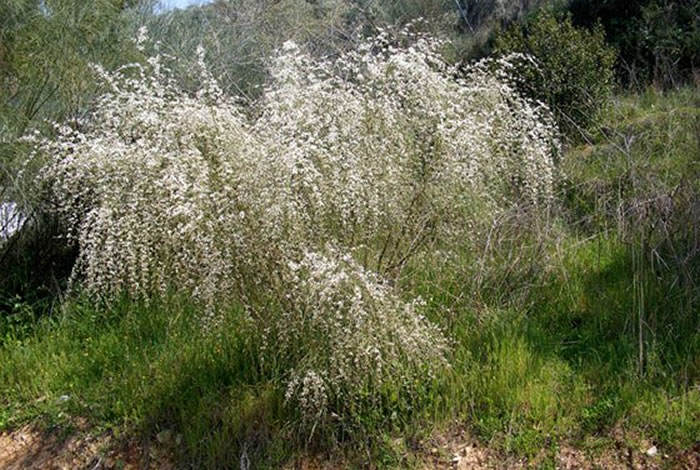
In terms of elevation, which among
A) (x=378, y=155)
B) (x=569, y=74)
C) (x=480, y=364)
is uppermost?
(x=378, y=155)

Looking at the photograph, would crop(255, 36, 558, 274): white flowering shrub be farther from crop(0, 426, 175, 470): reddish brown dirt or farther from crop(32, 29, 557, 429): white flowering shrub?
crop(0, 426, 175, 470): reddish brown dirt

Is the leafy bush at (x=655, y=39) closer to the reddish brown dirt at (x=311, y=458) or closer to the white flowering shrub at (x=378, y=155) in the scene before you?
the white flowering shrub at (x=378, y=155)

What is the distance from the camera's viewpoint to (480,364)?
4.14 meters

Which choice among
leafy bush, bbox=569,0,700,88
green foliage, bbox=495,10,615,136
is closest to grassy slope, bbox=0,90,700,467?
green foliage, bbox=495,10,615,136

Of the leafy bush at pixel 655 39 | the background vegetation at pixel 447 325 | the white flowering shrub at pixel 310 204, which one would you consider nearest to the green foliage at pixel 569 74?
the background vegetation at pixel 447 325

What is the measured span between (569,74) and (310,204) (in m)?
4.60

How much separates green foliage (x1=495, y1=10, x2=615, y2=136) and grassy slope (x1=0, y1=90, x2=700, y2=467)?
76.6 inches

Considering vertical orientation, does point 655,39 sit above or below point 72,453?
above

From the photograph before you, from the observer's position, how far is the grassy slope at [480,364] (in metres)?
3.83

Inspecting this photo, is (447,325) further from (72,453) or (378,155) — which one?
(72,453)

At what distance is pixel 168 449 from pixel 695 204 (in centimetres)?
348

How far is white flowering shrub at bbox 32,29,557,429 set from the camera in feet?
11.7

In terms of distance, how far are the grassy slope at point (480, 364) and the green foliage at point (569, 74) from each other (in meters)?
1.95

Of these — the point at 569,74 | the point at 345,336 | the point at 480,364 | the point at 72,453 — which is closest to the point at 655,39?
the point at 569,74
